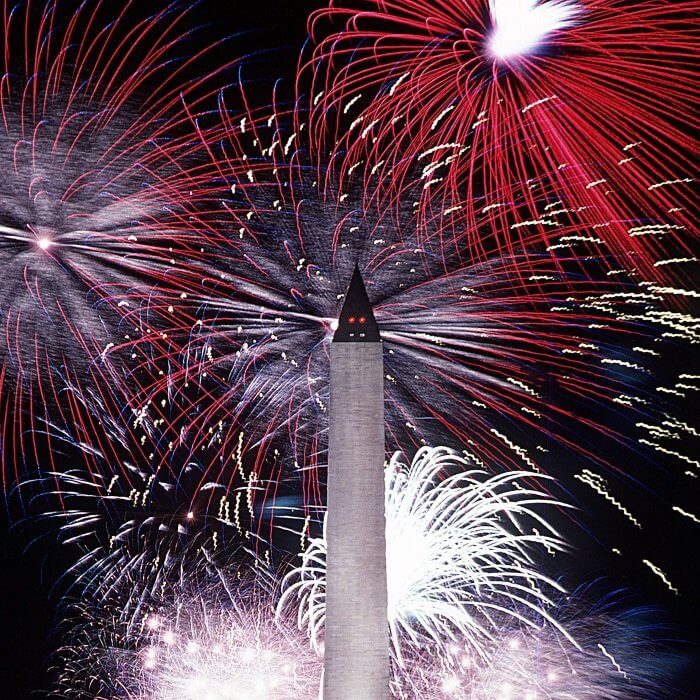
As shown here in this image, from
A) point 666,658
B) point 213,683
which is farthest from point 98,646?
point 666,658

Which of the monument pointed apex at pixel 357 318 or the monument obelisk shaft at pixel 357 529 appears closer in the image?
the monument obelisk shaft at pixel 357 529

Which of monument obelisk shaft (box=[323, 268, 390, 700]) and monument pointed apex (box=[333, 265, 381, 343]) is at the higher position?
monument pointed apex (box=[333, 265, 381, 343])

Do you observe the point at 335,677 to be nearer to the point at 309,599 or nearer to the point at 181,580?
the point at 309,599

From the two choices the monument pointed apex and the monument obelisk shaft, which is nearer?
the monument obelisk shaft

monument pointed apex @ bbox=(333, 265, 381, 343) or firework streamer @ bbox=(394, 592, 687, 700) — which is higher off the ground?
monument pointed apex @ bbox=(333, 265, 381, 343)
